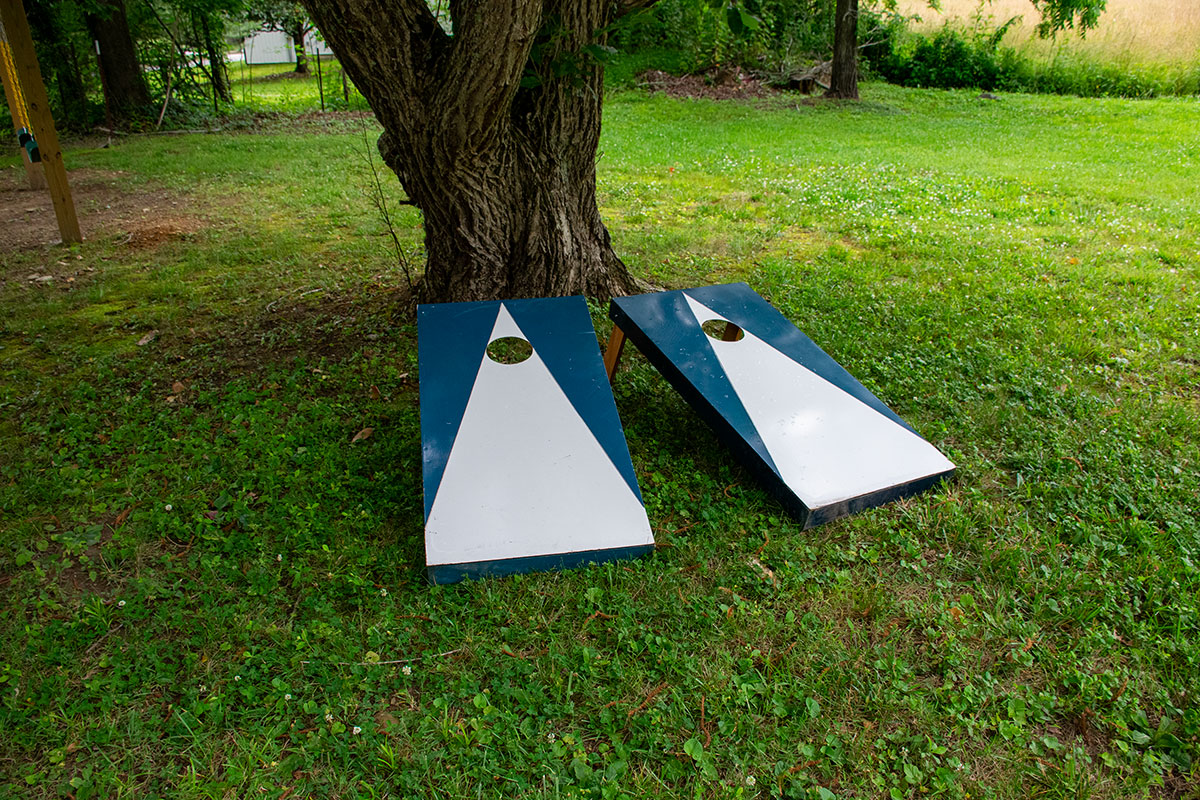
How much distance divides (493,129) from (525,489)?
1962mm

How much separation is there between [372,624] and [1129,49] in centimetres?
2310

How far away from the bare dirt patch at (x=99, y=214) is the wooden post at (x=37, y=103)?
30 cm

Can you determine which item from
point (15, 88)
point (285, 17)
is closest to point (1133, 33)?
point (285, 17)

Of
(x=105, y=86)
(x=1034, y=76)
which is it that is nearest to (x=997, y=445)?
(x=105, y=86)

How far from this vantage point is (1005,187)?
801 centimetres

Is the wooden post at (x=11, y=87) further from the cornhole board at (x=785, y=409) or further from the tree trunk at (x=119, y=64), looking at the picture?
the tree trunk at (x=119, y=64)

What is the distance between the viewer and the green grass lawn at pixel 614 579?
6.82 ft

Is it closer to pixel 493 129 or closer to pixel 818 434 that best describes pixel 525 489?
pixel 818 434

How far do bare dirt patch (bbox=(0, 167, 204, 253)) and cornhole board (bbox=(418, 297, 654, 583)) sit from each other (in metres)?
4.87

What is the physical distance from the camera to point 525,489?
2.73 meters

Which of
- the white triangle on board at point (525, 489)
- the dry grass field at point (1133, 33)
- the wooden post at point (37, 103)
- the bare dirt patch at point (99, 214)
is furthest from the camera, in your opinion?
the dry grass field at point (1133, 33)

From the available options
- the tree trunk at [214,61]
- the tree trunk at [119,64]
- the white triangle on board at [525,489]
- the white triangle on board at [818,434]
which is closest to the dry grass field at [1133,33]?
the tree trunk at [214,61]

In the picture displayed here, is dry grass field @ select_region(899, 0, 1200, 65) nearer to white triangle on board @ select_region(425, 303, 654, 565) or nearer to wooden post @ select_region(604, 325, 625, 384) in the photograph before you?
wooden post @ select_region(604, 325, 625, 384)

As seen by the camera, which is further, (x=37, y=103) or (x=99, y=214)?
(x=99, y=214)
